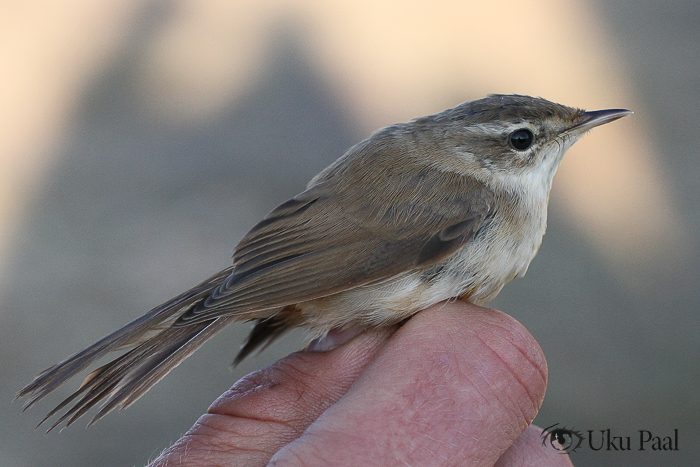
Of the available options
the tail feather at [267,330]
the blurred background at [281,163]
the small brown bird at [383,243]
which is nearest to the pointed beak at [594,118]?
the small brown bird at [383,243]

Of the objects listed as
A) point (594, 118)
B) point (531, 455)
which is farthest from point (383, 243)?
point (594, 118)

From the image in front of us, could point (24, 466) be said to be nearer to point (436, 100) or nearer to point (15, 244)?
point (15, 244)

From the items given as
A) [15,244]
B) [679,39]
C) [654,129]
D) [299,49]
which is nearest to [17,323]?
[15,244]

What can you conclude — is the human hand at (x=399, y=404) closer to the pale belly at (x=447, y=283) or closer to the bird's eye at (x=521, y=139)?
the pale belly at (x=447, y=283)

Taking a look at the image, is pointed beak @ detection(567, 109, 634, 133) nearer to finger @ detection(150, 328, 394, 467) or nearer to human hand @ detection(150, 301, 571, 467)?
human hand @ detection(150, 301, 571, 467)

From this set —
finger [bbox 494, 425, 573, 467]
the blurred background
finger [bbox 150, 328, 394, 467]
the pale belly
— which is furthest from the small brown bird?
the blurred background

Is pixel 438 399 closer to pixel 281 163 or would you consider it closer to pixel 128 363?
pixel 128 363
